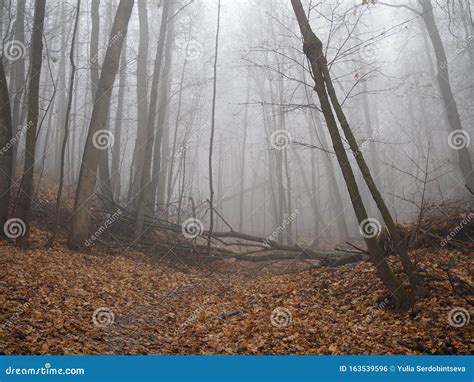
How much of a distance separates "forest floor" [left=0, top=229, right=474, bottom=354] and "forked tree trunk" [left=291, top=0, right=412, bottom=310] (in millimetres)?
301

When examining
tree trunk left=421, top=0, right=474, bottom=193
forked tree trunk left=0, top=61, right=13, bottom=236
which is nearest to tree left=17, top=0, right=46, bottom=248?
forked tree trunk left=0, top=61, right=13, bottom=236

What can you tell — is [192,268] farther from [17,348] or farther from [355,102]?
[355,102]

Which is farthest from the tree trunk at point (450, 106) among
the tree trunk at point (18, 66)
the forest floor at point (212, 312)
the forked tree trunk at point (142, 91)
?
the tree trunk at point (18, 66)

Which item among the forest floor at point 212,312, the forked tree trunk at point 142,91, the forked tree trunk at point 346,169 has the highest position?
the forked tree trunk at point 142,91

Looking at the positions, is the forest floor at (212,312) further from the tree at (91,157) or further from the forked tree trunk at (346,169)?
the tree at (91,157)

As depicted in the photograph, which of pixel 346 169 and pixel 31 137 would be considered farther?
pixel 31 137

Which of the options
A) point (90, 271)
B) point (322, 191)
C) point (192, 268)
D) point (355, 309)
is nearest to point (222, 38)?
point (322, 191)

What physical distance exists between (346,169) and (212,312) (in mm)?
3453

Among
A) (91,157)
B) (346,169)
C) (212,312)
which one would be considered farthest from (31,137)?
(346,169)

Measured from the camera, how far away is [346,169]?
639cm

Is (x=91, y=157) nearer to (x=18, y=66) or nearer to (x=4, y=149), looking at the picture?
(x=4, y=149)

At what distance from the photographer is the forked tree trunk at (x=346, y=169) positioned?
19.7ft

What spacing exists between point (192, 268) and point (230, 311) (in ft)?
14.7

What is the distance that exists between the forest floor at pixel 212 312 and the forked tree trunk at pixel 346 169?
30 centimetres
